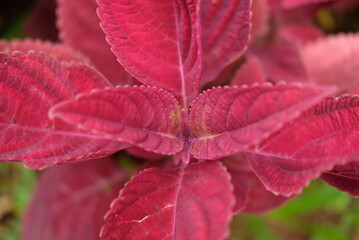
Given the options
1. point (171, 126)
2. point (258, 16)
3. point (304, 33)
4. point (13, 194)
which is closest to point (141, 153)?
point (171, 126)

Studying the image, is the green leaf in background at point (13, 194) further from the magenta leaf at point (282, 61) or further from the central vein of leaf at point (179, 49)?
the central vein of leaf at point (179, 49)

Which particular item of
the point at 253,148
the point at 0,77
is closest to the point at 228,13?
the point at 253,148

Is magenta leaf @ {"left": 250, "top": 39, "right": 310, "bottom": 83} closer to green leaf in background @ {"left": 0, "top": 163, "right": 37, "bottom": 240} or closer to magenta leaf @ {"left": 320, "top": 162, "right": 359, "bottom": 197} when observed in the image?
magenta leaf @ {"left": 320, "top": 162, "right": 359, "bottom": 197}

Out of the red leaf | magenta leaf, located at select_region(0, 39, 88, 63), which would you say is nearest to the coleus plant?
the red leaf

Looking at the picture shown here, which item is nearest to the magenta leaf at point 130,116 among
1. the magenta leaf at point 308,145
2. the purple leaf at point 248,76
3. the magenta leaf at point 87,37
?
the magenta leaf at point 308,145

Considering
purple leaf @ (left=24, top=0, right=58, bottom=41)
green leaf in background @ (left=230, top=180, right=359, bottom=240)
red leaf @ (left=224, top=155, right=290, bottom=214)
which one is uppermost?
purple leaf @ (left=24, top=0, right=58, bottom=41)

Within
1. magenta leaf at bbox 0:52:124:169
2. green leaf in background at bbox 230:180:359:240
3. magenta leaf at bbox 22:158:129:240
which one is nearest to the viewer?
magenta leaf at bbox 0:52:124:169
